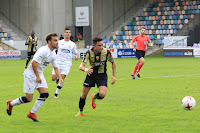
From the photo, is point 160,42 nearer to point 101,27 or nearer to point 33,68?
point 101,27

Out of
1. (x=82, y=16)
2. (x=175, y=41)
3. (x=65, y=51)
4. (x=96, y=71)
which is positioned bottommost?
(x=175, y=41)

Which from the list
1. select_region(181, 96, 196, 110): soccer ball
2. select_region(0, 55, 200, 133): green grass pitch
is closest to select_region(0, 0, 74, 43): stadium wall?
select_region(0, 55, 200, 133): green grass pitch

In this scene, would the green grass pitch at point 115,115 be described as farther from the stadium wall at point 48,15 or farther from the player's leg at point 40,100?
the stadium wall at point 48,15

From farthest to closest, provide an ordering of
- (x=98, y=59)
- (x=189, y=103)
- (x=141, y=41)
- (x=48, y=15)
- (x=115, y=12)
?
1. (x=115, y=12)
2. (x=48, y=15)
3. (x=141, y=41)
4. (x=189, y=103)
5. (x=98, y=59)

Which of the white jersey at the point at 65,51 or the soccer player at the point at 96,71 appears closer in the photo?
the soccer player at the point at 96,71

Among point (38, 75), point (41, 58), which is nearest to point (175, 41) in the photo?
point (41, 58)

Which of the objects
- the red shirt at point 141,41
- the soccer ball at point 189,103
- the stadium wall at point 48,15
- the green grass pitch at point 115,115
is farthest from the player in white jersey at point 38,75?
the stadium wall at point 48,15

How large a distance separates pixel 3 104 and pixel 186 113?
15.8 feet

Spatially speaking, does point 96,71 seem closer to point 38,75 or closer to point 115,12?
point 38,75

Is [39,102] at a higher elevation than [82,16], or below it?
below

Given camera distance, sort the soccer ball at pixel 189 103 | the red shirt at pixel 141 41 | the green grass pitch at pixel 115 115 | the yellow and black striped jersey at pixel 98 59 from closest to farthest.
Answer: the green grass pitch at pixel 115 115 < the yellow and black striped jersey at pixel 98 59 < the soccer ball at pixel 189 103 < the red shirt at pixel 141 41

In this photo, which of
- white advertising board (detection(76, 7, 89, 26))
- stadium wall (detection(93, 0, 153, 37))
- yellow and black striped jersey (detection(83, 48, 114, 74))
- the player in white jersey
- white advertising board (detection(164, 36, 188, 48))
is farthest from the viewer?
stadium wall (detection(93, 0, 153, 37))

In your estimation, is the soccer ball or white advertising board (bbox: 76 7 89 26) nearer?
the soccer ball

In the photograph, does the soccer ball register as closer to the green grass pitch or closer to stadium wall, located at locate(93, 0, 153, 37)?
the green grass pitch
